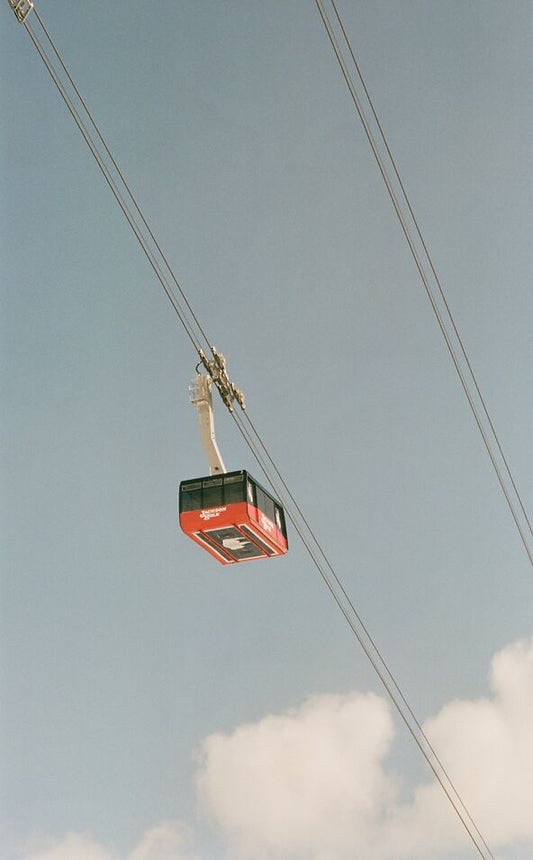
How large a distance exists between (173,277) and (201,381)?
3359 millimetres

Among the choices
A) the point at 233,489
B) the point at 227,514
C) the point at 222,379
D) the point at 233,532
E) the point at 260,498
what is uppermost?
the point at 222,379

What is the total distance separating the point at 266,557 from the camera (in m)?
20.0

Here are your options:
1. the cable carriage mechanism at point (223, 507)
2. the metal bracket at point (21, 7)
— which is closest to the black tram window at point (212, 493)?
the cable carriage mechanism at point (223, 507)

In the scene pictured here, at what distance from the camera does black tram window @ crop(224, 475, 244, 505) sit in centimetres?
1825

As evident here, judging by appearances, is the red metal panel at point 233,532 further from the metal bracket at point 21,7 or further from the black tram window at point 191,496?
the metal bracket at point 21,7

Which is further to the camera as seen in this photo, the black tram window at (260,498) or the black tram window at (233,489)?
the black tram window at (260,498)

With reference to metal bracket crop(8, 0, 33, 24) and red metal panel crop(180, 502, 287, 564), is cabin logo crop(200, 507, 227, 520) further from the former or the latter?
metal bracket crop(8, 0, 33, 24)

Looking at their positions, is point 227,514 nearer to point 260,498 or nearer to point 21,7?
point 260,498

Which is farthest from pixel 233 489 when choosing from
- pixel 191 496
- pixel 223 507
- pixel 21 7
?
pixel 21 7

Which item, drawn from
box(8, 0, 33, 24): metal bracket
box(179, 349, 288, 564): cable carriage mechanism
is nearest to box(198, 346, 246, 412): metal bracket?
box(179, 349, 288, 564): cable carriage mechanism

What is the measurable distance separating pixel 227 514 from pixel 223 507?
0.19 meters

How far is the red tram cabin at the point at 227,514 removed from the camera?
18219 millimetres

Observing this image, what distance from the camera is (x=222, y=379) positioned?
66.5 feet

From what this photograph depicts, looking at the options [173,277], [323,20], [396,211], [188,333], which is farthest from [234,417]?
[323,20]
